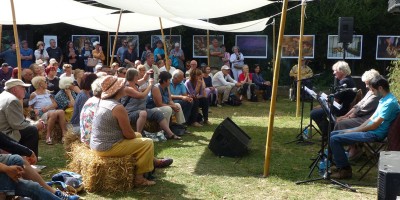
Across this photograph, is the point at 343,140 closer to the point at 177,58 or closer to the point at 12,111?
the point at 12,111

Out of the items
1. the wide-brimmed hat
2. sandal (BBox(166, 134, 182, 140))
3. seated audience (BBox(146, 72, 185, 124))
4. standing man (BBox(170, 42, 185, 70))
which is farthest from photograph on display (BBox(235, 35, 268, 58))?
the wide-brimmed hat

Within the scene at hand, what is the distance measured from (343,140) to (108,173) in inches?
113

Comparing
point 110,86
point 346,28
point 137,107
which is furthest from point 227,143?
point 346,28

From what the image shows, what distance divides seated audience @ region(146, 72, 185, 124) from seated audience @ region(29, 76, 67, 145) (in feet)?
5.30

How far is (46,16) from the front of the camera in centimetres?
988

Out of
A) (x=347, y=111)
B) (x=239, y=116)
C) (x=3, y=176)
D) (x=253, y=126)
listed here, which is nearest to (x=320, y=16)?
(x=239, y=116)

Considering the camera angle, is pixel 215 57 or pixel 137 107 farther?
pixel 215 57

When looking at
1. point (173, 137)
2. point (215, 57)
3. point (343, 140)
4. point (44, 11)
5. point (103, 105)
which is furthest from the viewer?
point (215, 57)

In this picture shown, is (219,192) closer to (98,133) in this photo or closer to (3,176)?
(98,133)

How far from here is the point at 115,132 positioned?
18.3 ft

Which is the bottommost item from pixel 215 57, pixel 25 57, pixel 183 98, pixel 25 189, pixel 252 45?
pixel 25 189

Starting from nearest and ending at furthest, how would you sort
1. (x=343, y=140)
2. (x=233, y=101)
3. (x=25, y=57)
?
(x=343, y=140)
(x=233, y=101)
(x=25, y=57)

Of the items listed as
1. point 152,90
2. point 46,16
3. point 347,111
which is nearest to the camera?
point 347,111

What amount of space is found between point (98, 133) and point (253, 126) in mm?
5366
